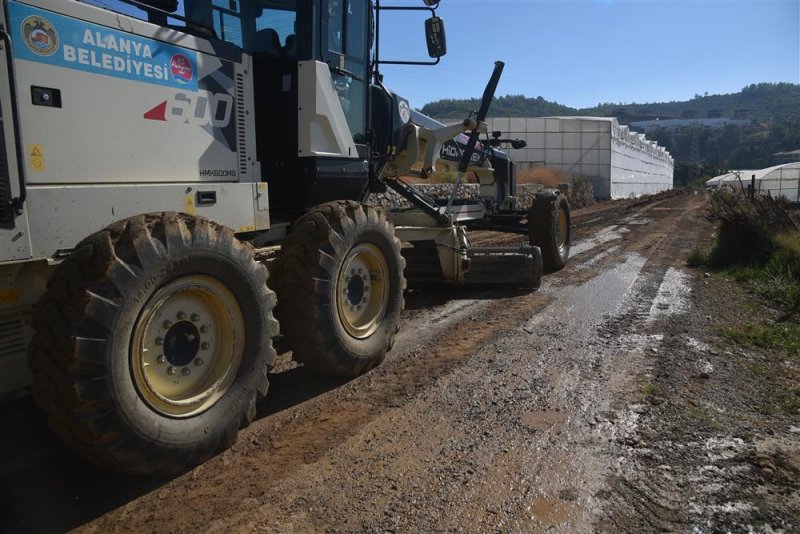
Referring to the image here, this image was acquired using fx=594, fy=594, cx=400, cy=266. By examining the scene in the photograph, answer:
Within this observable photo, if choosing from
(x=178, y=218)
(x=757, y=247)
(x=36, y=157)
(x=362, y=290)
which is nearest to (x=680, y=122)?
(x=757, y=247)

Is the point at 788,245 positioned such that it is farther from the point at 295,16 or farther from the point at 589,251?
the point at 295,16

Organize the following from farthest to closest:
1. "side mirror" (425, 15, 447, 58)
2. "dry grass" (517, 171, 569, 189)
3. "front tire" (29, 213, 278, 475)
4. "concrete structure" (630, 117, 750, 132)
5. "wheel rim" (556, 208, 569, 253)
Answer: "concrete structure" (630, 117, 750, 132) < "dry grass" (517, 171, 569, 189) < "wheel rim" (556, 208, 569, 253) < "side mirror" (425, 15, 447, 58) < "front tire" (29, 213, 278, 475)

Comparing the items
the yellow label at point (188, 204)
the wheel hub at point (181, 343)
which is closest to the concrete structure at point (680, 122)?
the yellow label at point (188, 204)

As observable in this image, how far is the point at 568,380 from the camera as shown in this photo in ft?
16.1

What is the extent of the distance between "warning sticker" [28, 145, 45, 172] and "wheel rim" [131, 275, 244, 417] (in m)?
0.92

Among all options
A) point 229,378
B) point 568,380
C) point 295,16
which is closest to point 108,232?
point 229,378

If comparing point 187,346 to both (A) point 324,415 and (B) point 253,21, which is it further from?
(B) point 253,21

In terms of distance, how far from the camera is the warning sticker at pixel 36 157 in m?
3.15

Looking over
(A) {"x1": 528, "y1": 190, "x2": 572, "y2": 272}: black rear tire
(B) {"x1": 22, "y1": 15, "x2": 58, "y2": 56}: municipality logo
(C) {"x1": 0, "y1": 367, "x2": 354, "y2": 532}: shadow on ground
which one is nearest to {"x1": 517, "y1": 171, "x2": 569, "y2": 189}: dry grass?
(A) {"x1": 528, "y1": 190, "x2": 572, "y2": 272}: black rear tire

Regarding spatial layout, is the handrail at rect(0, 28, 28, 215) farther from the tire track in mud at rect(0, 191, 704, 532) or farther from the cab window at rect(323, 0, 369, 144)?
the cab window at rect(323, 0, 369, 144)

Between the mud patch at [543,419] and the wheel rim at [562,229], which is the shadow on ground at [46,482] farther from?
the wheel rim at [562,229]

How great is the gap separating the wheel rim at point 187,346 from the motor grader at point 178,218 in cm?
1

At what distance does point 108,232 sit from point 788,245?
31.8 feet

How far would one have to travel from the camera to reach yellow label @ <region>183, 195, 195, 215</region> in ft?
13.0
